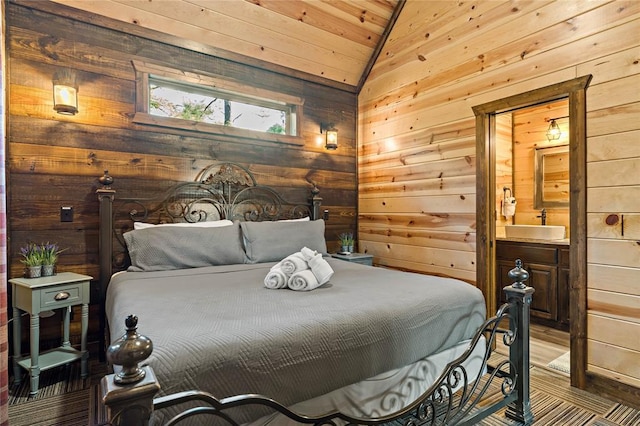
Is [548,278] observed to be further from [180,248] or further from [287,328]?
[180,248]

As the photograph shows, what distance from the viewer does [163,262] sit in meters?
2.64

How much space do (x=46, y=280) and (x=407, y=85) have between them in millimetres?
3642

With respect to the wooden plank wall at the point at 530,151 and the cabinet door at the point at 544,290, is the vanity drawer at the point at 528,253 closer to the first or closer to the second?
the cabinet door at the point at 544,290

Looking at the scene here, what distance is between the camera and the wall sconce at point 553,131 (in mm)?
4176

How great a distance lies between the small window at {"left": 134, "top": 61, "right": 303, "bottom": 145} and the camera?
315 cm

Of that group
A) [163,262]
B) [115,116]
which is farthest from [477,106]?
[115,116]

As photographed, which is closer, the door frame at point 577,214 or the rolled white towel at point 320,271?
the rolled white towel at point 320,271

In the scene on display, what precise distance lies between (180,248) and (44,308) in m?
0.91

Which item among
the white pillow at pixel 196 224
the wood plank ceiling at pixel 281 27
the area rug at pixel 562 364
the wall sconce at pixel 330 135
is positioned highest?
the wood plank ceiling at pixel 281 27

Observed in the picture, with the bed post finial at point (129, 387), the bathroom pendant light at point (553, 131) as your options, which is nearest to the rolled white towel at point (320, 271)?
the bed post finial at point (129, 387)

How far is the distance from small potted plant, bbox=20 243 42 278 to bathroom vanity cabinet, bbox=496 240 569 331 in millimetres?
4336

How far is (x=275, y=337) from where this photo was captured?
4.40 feet

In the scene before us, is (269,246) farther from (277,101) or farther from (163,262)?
(277,101)

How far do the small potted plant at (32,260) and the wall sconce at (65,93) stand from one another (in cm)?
106
